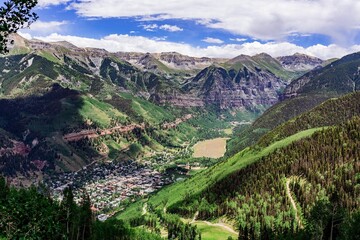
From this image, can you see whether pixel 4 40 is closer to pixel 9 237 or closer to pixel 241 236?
pixel 9 237

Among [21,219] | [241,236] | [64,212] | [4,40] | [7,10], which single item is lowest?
[241,236]

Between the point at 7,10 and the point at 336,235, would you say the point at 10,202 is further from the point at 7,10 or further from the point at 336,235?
the point at 336,235

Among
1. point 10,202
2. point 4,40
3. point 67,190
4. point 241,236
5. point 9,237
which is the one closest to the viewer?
point 9,237

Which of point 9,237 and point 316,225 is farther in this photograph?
point 316,225

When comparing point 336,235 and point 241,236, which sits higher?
point 336,235

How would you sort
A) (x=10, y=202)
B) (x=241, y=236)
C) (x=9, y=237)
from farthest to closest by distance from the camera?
(x=241, y=236)
(x=10, y=202)
(x=9, y=237)

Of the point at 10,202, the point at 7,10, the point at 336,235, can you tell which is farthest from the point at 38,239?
the point at 336,235

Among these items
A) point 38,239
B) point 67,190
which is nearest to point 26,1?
point 38,239

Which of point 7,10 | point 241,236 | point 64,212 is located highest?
point 7,10

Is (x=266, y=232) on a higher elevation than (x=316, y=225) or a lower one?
lower
